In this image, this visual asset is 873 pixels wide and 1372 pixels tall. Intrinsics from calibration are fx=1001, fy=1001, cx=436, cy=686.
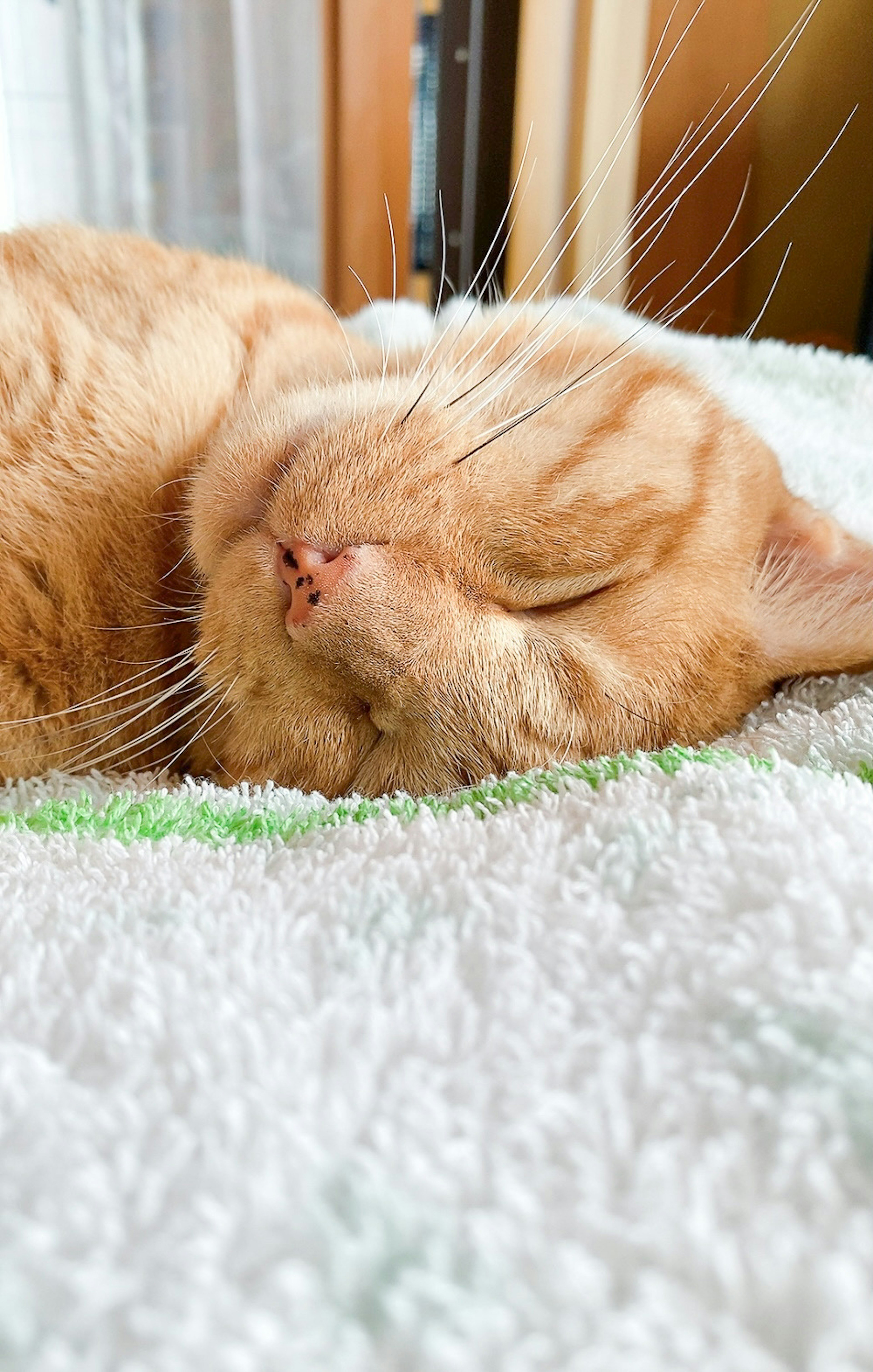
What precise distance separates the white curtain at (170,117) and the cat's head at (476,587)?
2.77 metres

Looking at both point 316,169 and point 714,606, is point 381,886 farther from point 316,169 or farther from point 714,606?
point 316,169

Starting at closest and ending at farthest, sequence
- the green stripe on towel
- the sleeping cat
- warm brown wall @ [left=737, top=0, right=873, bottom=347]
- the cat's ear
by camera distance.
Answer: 1. the green stripe on towel
2. the sleeping cat
3. the cat's ear
4. warm brown wall @ [left=737, top=0, right=873, bottom=347]

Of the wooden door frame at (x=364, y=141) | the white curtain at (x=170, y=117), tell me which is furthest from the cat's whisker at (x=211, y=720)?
the white curtain at (x=170, y=117)

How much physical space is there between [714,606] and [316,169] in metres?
3.18

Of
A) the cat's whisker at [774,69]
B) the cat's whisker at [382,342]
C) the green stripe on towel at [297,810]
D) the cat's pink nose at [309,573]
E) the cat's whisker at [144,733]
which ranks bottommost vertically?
the cat's whisker at [144,733]

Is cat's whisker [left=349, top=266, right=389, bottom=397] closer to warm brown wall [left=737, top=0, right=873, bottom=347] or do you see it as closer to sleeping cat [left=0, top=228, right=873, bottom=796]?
sleeping cat [left=0, top=228, right=873, bottom=796]

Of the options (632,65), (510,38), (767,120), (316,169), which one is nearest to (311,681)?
(767,120)

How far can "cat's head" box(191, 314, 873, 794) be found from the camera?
2.56 feet

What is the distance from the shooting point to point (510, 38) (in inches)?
116

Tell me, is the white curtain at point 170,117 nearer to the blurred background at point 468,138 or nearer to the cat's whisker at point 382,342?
the blurred background at point 468,138

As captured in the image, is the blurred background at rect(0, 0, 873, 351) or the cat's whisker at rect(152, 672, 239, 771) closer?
the cat's whisker at rect(152, 672, 239, 771)

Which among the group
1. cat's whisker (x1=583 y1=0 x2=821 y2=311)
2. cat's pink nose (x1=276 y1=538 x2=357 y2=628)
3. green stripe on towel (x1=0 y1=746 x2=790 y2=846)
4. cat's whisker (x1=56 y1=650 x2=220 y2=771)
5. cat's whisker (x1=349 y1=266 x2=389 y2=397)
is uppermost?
cat's whisker (x1=583 y1=0 x2=821 y2=311)

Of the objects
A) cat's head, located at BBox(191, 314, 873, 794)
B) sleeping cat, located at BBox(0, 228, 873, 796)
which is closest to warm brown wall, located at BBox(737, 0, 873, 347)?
sleeping cat, located at BBox(0, 228, 873, 796)

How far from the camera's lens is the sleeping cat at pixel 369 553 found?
0.80 m
